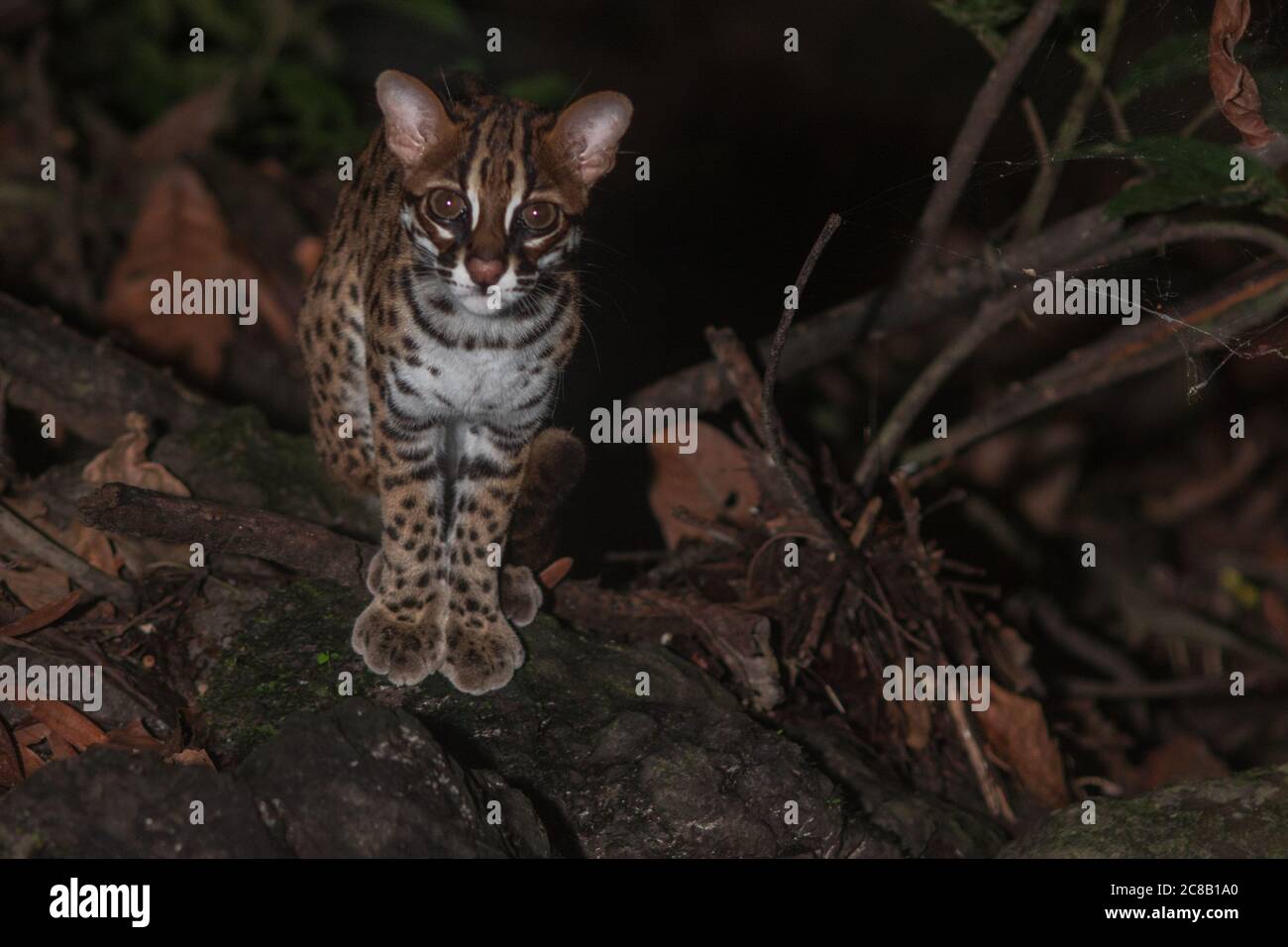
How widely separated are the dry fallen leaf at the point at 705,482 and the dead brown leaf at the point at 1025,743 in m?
1.23

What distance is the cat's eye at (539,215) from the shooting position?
3752 millimetres

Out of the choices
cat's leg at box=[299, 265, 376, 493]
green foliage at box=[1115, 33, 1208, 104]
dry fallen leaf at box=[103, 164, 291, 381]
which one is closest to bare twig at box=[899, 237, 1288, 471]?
green foliage at box=[1115, 33, 1208, 104]

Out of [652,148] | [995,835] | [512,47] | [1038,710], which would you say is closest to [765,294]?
[1038,710]

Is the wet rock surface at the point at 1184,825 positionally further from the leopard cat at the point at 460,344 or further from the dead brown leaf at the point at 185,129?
the dead brown leaf at the point at 185,129

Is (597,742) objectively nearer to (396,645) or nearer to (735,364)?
(396,645)

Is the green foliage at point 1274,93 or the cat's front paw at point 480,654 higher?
the green foliage at point 1274,93

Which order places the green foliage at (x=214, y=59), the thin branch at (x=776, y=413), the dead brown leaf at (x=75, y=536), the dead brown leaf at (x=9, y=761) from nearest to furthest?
the thin branch at (x=776, y=413) → the dead brown leaf at (x=9, y=761) → the dead brown leaf at (x=75, y=536) → the green foliage at (x=214, y=59)

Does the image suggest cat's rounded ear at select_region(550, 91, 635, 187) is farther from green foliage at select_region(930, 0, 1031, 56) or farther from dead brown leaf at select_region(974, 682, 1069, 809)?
dead brown leaf at select_region(974, 682, 1069, 809)

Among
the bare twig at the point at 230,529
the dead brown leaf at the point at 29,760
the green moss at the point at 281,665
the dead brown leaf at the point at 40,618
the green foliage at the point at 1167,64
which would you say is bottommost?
the dead brown leaf at the point at 29,760

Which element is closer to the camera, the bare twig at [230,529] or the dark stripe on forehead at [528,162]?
the dark stripe on forehead at [528,162]

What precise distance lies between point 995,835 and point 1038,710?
0.65 metres

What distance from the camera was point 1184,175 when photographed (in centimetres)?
422

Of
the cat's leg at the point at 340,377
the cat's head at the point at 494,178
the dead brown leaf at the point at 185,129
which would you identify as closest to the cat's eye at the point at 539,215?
the cat's head at the point at 494,178

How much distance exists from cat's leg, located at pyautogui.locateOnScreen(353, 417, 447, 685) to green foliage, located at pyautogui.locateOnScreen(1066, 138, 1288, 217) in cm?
237
